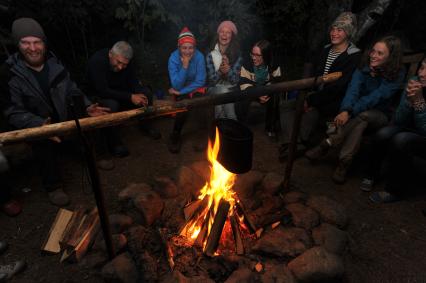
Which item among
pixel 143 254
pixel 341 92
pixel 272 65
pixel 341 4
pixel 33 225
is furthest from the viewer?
pixel 341 4

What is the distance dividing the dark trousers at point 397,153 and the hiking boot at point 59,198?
14.1 ft

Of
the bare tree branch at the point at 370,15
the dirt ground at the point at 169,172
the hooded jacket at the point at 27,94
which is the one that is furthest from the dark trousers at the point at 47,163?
the bare tree branch at the point at 370,15

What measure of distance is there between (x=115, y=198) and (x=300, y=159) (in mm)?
3039

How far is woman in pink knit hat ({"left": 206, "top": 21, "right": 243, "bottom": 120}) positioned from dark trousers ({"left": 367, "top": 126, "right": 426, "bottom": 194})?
2.46m

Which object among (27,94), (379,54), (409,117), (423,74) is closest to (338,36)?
(379,54)

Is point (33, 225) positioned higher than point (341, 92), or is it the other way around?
point (341, 92)

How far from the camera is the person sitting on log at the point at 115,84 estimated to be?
4.76 meters

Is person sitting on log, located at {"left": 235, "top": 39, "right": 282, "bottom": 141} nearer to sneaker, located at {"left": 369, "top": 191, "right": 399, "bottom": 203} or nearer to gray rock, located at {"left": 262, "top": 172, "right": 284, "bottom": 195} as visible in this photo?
gray rock, located at {"left": 262, "top": 172, "right": 284, "bottom": 195}

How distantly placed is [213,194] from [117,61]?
106 inches

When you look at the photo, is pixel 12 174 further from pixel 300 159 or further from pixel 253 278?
pixel 300 159

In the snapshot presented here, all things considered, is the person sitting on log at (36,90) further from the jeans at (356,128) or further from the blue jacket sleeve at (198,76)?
the jeans at (356,128)

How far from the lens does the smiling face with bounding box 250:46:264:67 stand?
5.33m

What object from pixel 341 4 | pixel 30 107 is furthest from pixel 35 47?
pixel 341 4

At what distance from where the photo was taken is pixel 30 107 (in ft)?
13.4
